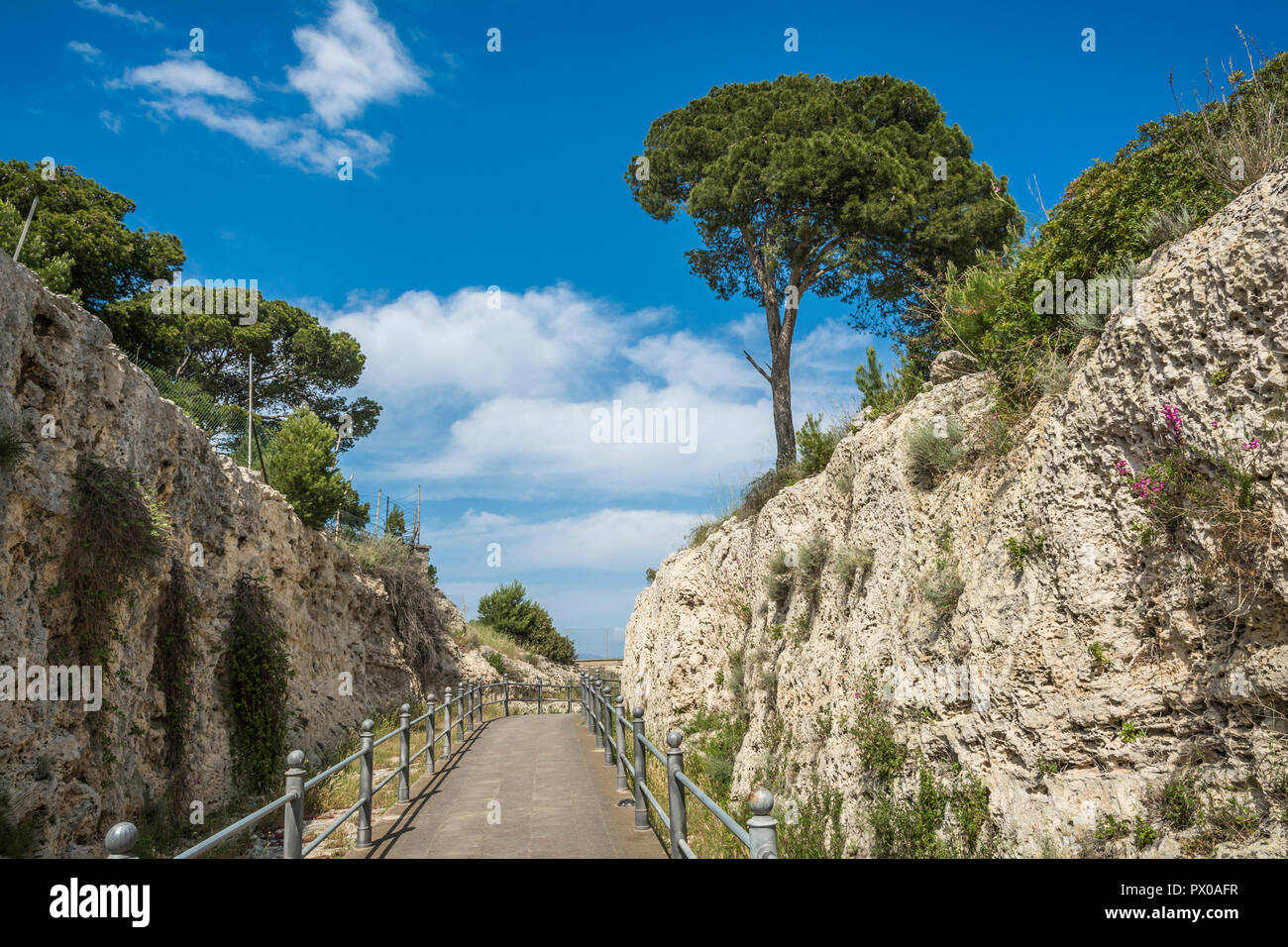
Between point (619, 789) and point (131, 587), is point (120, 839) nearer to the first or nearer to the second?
point (131, 587)

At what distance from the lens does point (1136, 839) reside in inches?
187

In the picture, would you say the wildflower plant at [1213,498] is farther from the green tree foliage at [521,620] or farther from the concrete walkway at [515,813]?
the green tree foliage at [521,620]

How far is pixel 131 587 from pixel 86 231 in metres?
22.9

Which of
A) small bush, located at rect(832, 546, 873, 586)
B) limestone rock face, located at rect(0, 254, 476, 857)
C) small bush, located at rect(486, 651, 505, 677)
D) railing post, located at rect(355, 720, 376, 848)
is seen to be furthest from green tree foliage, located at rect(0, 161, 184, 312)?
small bush, located at rect(832, 546, 873, 586)

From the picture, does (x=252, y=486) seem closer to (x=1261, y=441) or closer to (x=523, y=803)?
(x=523, y=803)

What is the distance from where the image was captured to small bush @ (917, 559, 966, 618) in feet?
22.3

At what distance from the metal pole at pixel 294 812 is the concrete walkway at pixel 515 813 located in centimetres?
185

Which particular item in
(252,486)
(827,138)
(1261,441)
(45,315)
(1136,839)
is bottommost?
(1136,839)

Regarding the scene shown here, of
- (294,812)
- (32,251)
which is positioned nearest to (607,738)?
(294,812)

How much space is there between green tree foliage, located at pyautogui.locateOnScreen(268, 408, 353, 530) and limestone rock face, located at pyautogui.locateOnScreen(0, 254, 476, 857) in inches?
83.1

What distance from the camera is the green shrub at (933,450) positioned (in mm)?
7672

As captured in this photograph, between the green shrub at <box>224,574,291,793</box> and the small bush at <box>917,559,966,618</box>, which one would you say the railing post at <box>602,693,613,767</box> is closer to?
the green shrub at <box>224,574,291,793</box>

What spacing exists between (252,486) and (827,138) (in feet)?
45.6
